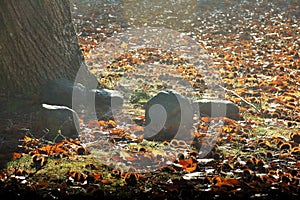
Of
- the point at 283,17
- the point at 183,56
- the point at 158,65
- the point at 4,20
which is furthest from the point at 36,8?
the point at 283,17

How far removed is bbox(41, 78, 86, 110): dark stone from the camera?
15.9 ft

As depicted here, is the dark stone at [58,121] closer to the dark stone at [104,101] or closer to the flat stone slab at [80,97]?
the flat stone slab at [80,97]

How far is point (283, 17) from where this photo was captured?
11.6 meters

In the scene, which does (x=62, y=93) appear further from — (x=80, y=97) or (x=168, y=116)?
(x=168, y=116)

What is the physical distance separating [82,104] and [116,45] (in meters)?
4.36

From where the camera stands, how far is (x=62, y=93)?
194 inches

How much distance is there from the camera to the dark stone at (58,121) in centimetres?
430

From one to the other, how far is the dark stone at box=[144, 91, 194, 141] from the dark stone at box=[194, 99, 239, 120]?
0.33m

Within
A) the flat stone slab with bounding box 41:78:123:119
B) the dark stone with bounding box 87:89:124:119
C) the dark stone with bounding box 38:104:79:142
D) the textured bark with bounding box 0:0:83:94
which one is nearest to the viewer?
the dark stone with bounding box 38:104:79:142

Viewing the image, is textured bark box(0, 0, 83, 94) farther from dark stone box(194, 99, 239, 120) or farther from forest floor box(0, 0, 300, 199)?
dark stone box(194, 99, 239, 120)

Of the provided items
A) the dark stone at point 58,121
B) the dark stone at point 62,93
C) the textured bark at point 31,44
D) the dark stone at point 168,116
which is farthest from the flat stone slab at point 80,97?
the dark stone at point 168,116

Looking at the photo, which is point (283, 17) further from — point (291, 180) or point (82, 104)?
point (291, 180)

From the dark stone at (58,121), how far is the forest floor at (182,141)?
0.12 meters

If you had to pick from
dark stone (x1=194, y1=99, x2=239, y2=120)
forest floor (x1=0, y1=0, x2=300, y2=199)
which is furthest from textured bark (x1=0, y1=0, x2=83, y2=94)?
dark stone (x1=194, y1=99, x2=239, y2=120)
